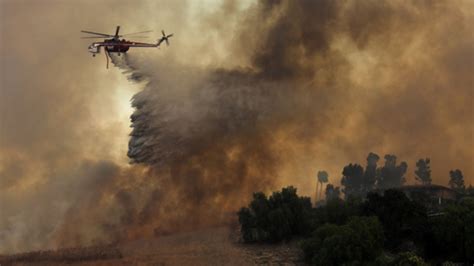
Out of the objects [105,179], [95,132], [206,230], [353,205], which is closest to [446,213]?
[353,205]

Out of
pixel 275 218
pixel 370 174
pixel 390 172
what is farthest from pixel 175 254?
pixel 390 172

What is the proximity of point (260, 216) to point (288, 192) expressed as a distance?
6342 millimetres

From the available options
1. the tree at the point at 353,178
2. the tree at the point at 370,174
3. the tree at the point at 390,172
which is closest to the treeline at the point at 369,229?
the tree at the point at 353,178

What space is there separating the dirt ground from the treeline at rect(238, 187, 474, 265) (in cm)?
292

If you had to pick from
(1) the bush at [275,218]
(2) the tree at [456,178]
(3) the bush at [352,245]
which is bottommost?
(3) the bush at [352,245]

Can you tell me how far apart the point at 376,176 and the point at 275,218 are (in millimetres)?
92331

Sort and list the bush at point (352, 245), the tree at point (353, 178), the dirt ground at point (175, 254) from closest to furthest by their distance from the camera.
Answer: the bush at point (352, 245) → the dirt ground at point (175, 254) → the tree at point (353, 178)

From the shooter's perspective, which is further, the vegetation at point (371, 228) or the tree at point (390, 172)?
the tree at point (390, 172)

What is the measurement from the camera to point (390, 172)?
165 m

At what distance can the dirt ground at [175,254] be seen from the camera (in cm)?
7112

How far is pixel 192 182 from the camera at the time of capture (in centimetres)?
9906

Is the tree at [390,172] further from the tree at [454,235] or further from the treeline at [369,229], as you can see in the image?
the tree at [454,235]

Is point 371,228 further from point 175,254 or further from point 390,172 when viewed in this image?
point 390,172

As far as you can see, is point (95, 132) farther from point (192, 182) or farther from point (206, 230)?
point (206, 230)
